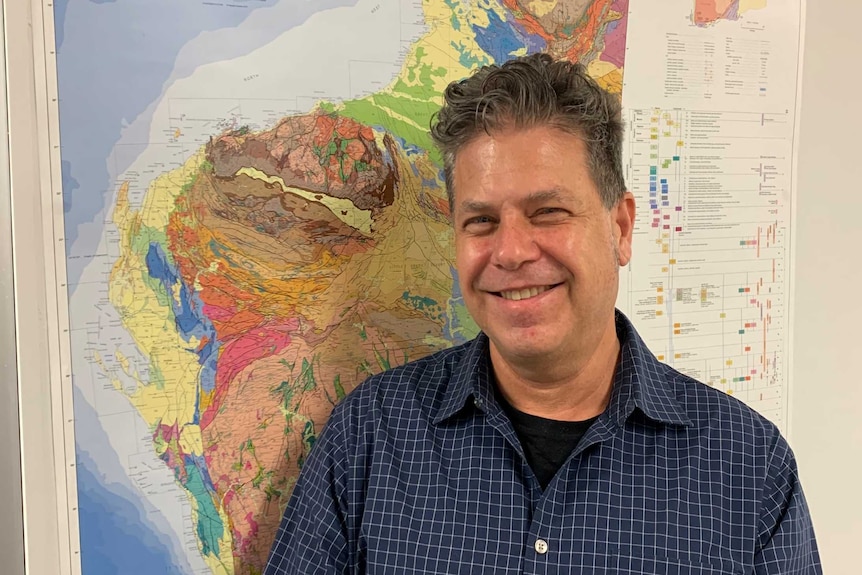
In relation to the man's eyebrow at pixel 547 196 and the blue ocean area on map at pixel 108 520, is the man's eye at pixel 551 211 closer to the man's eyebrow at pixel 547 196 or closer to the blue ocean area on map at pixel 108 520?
the man's eyebrow at pixel 547 196

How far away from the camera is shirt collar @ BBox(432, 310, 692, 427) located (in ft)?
3.76

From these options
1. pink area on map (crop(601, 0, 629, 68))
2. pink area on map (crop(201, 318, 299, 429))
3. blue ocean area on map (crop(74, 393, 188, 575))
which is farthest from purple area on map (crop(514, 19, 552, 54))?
blue ocean area on map (crop(74, 393, 188, 575))

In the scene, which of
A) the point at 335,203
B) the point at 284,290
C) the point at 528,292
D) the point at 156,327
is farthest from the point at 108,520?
the point at 528,292

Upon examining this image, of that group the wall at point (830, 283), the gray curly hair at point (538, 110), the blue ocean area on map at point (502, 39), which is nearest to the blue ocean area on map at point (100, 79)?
the gray curly hair at point (538, 110)

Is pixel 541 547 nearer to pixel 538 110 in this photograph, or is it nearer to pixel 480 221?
pixel 480 221

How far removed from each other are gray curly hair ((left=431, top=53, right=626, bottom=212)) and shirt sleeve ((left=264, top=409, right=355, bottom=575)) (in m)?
0.44

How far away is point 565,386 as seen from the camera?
1.19 meters

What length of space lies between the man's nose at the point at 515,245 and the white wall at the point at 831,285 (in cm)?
101

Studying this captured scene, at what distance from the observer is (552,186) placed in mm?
1069

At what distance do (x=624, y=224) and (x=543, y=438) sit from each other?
1.23ft

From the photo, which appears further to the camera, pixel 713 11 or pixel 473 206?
pixel 713 11

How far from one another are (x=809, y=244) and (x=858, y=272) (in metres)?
0.18

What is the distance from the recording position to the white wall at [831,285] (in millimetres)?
1773

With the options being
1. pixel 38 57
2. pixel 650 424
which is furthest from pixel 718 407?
pixel 38 57
